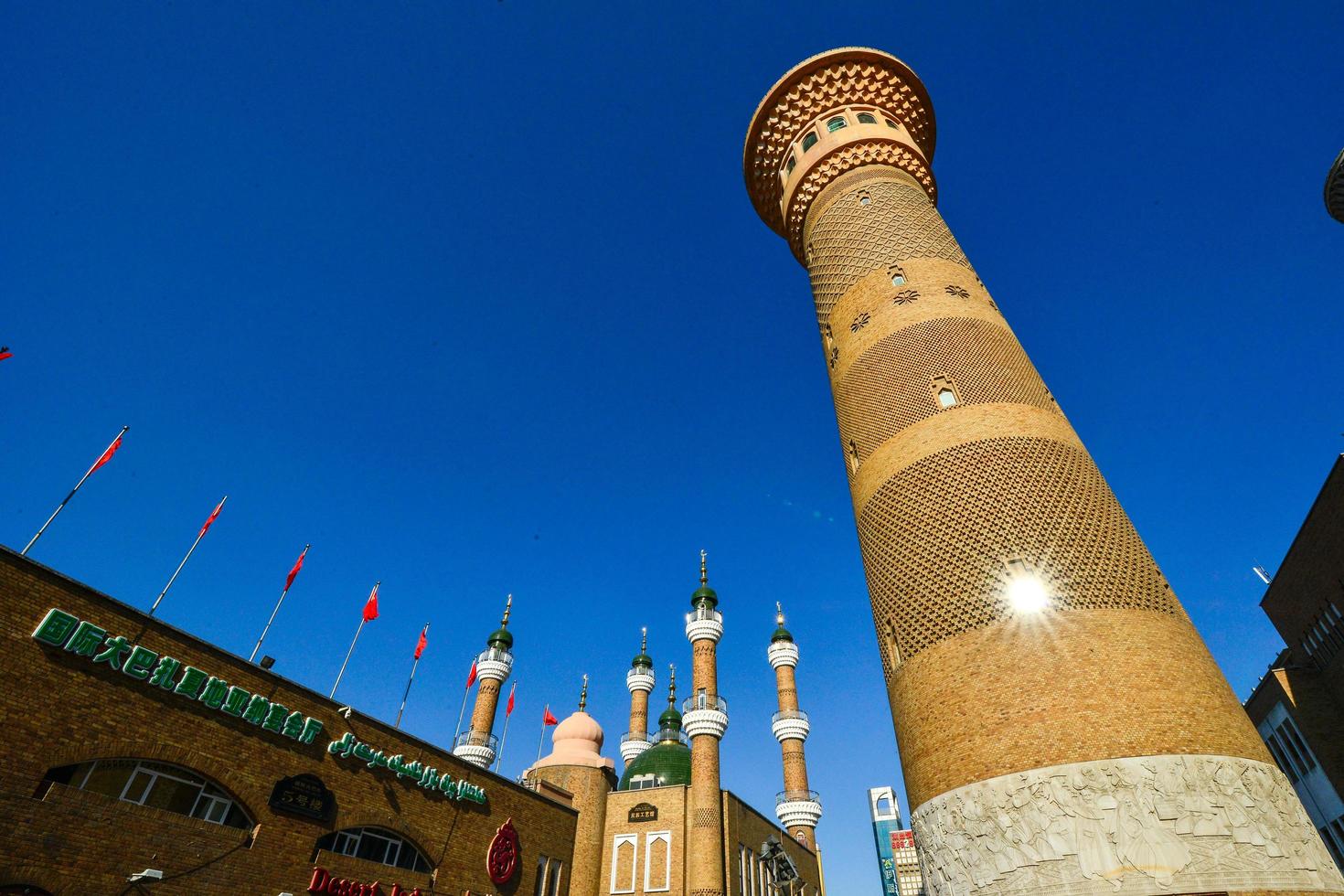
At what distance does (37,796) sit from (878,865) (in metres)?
167

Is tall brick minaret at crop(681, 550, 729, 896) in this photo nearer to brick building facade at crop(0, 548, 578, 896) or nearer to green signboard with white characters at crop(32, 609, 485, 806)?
brick building facade at crop(0, 548, 578, 896)

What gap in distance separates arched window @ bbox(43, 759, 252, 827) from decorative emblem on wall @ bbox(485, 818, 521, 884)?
28.6 feet

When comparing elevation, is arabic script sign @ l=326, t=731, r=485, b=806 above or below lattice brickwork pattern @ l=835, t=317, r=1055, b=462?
below

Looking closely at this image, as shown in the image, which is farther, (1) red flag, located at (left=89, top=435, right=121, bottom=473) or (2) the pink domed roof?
(2) the pink domed roof

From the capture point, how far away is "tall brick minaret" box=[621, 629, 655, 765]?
42875 millimetres

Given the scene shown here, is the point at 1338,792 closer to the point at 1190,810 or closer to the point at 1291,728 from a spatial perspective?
the point at 1291,728

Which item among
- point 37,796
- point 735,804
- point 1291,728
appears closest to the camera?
point 37,796

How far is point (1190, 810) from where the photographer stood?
1003 centimetres

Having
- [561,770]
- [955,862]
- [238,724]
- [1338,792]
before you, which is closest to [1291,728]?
[1338,792]

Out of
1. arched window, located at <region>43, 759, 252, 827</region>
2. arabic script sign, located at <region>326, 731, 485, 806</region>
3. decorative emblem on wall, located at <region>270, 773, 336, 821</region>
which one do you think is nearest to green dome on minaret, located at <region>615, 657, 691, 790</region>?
arabic script sign, located at <region>326, 731, 485, 806</region>

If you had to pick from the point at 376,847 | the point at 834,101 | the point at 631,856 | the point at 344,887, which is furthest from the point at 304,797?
the point at 834,101

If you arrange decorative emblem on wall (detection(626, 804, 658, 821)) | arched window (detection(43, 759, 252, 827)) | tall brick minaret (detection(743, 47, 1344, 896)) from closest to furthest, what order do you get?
tall brick minaret (detection(743, 47, 1344, 896))
arched window (detection(43, 759, 252, 827))
decorative emblem on wall (detection(626, 804, 658, 821))

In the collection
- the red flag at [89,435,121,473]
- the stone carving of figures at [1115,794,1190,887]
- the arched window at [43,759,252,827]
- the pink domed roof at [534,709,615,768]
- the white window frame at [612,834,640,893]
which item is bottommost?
the stone carving of figures at [1115,794,1190,887]

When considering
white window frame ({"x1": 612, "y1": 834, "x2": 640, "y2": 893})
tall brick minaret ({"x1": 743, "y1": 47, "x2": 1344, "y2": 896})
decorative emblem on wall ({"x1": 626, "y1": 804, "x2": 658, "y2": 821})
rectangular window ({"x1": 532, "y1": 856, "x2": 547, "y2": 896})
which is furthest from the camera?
decorative emblem on wall ({"x1": 626, "y1": 804, "x2": 658, "y2": 821})
